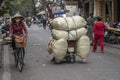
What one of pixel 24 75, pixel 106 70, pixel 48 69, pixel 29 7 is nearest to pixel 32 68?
pixel 48 69

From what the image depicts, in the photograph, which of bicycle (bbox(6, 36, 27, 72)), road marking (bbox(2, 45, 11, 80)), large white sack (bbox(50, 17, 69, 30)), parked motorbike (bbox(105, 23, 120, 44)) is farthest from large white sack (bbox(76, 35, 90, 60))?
parked motorbike (bbox(105, 23, 120, 44))

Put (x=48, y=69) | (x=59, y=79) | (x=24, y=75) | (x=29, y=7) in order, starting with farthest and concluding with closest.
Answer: (x=29, y=7), (x=48, y=69), (x=24, y=75), (x=59, y=79)

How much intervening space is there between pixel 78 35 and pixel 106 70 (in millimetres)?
2146

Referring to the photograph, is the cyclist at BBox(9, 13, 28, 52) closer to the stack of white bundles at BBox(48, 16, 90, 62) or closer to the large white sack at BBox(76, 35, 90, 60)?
the stack of white bundles at BBox(48, 16, 90, 62)

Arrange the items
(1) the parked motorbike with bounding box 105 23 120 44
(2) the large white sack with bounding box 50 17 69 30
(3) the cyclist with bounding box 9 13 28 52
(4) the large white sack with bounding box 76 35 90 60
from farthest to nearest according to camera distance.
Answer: (1) the parked motorbike with bounding box 105 23 120 44 → (4) the large white sack with bounding box 76 35 90 60 → (2) the large white sack with bounding box 50 17 69 30 → (3) the cyclist with bounding box 9 13 28 52

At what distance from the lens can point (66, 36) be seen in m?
14.3

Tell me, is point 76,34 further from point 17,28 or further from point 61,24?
point 17,28

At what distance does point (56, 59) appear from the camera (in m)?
A: 14.2

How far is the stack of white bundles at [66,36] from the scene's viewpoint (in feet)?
46.4

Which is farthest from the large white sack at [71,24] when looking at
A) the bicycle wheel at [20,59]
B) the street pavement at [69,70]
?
the bicycle wheel at [20,59]

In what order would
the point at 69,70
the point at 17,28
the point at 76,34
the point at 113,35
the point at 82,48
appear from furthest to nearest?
1. the point at 113,35
2. the point at 82,48
3. the point at 76,34
4. the point at 17,28
5. the point at 69,70

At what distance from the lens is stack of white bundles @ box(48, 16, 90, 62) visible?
557 inches

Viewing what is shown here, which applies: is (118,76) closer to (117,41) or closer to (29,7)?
(117,41)

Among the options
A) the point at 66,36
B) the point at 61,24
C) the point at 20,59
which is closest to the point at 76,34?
the point at 66,36
